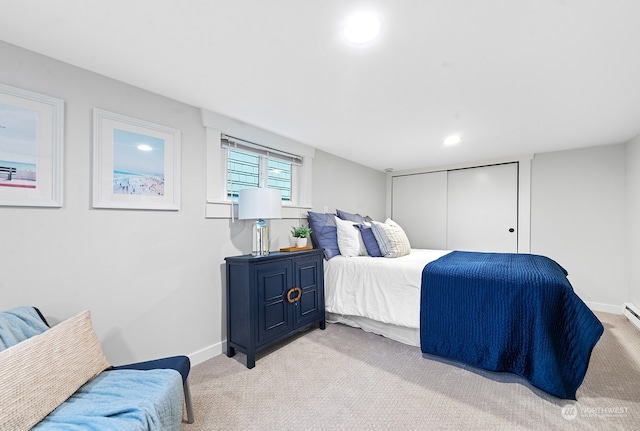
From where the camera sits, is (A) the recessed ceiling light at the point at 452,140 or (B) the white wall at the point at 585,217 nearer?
(A) the recessed ceiling light at the point at 452,140

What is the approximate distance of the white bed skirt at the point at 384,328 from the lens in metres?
2.54

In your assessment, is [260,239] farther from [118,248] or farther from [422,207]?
[422,207]

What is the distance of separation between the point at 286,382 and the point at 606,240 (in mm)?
4027

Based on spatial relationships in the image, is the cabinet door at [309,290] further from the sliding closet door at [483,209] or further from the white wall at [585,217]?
the white wall at [585,217]

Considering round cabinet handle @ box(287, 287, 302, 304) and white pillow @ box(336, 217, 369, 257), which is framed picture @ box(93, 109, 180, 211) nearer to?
round cabinet handle @ box(287, 287, 302, 304)

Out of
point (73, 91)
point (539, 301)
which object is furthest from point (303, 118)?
point (539, 301)

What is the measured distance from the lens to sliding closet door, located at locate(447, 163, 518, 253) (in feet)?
12.9

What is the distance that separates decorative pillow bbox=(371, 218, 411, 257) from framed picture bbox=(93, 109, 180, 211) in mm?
2051

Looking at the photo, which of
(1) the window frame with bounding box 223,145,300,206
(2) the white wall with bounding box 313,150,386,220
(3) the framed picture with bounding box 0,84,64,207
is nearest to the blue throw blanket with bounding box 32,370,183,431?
(3) the framed picture with bounding box 0,84,64,207

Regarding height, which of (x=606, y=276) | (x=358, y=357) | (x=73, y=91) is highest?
(x=73, y=91)

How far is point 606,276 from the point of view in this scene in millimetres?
3355

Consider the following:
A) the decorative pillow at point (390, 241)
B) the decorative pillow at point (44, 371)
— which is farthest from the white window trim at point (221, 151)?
the decorative pillow at point (44, 371)

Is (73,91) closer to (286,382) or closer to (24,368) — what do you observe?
(24,368)

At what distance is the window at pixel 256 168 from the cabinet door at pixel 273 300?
79 centimetres
